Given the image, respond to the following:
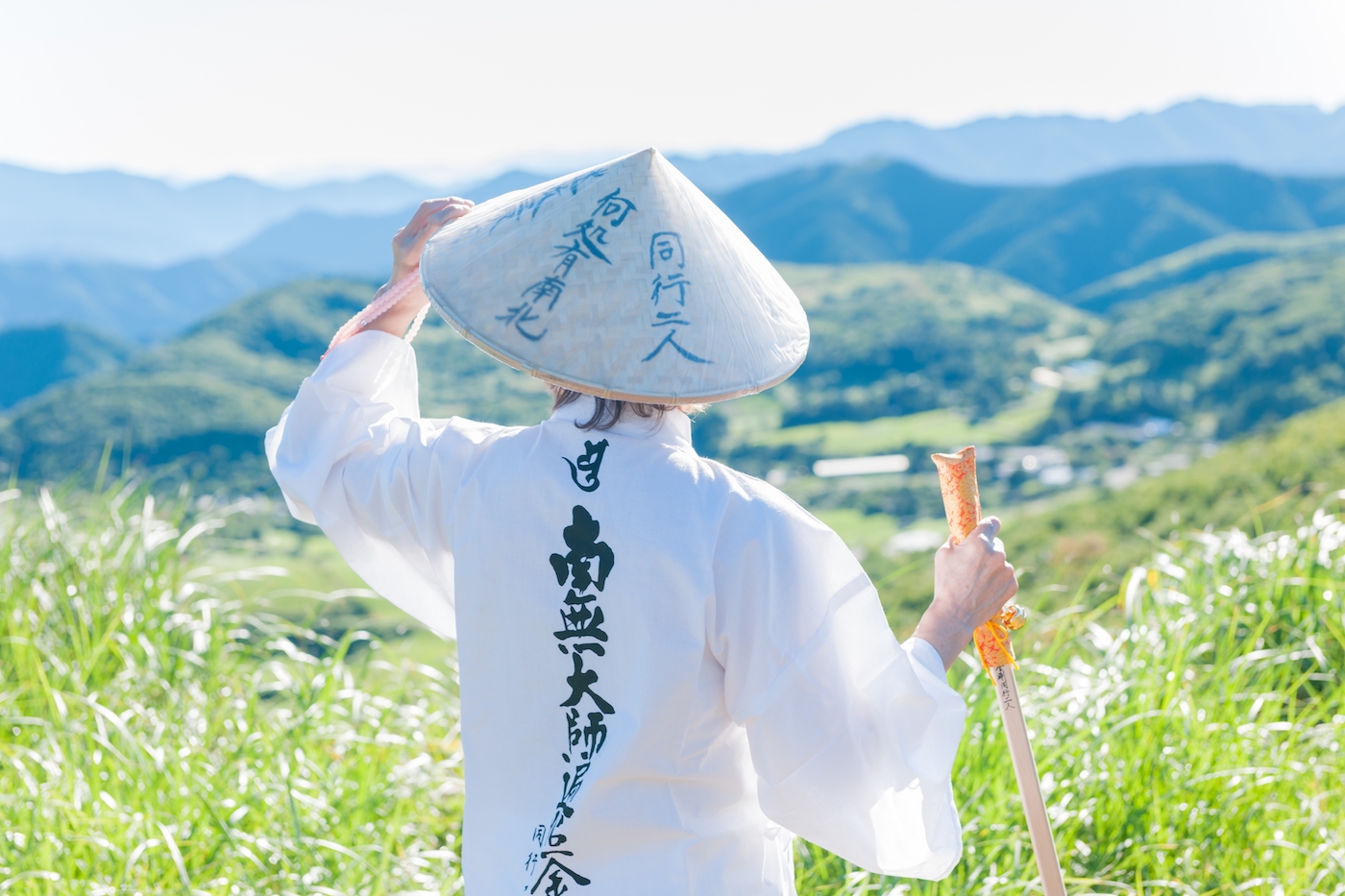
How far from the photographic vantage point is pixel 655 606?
44.0 inches

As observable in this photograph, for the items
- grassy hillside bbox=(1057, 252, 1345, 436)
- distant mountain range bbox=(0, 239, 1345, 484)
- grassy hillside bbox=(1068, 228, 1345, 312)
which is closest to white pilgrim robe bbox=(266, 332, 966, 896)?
distant mountain range bbox=(0, 239, 1345, 484)

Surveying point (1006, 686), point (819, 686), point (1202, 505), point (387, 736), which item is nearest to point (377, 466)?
point (819, 686)

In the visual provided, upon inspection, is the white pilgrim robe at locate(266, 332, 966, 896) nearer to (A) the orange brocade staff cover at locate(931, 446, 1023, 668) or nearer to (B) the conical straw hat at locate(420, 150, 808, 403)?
(B) the conical straw hat at locate(420, 150, 808, 403)

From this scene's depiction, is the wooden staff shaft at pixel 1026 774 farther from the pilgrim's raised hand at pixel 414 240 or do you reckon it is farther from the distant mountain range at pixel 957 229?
the distant mountain range at pixel 957 229

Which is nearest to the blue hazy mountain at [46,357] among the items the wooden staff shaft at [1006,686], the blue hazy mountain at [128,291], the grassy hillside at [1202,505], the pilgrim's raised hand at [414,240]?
the blue hazy mountain at [128,291]

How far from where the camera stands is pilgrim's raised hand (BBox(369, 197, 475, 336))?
1446mm

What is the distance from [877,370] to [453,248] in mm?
84871

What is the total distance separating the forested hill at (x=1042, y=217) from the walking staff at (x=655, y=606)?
11748cm

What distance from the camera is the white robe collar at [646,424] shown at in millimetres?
1165

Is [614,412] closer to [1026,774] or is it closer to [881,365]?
[1026,774]

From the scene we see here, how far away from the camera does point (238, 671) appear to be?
315 cm

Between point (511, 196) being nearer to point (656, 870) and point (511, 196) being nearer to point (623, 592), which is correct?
point (623, 592)

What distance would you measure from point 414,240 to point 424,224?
29 mm

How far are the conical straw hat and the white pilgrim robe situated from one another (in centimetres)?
9
